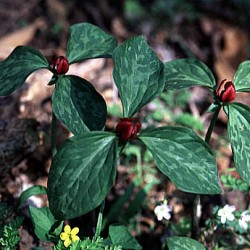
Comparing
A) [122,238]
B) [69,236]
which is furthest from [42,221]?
[122,238]

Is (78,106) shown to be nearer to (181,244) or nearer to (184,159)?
(184,159)

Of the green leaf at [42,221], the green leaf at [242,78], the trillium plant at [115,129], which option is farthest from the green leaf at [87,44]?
the green leaf at [42,221]

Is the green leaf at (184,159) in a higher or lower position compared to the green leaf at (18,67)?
lower

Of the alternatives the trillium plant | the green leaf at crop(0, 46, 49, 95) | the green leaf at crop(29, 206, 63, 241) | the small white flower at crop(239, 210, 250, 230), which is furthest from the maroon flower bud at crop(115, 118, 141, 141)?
A: the small white flower at crop(239, 210, 250, 230)

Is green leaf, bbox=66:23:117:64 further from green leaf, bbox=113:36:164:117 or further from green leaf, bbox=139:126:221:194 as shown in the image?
green leaf, bbox=139:126:221:194

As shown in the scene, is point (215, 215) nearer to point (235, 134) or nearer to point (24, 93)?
point (235, 134)

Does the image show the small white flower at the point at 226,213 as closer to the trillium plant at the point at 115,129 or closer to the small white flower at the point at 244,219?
the small white flower at the point at 244,219

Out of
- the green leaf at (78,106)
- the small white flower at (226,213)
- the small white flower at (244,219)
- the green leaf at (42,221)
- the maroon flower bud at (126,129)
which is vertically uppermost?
the green leaf at (78,106)
